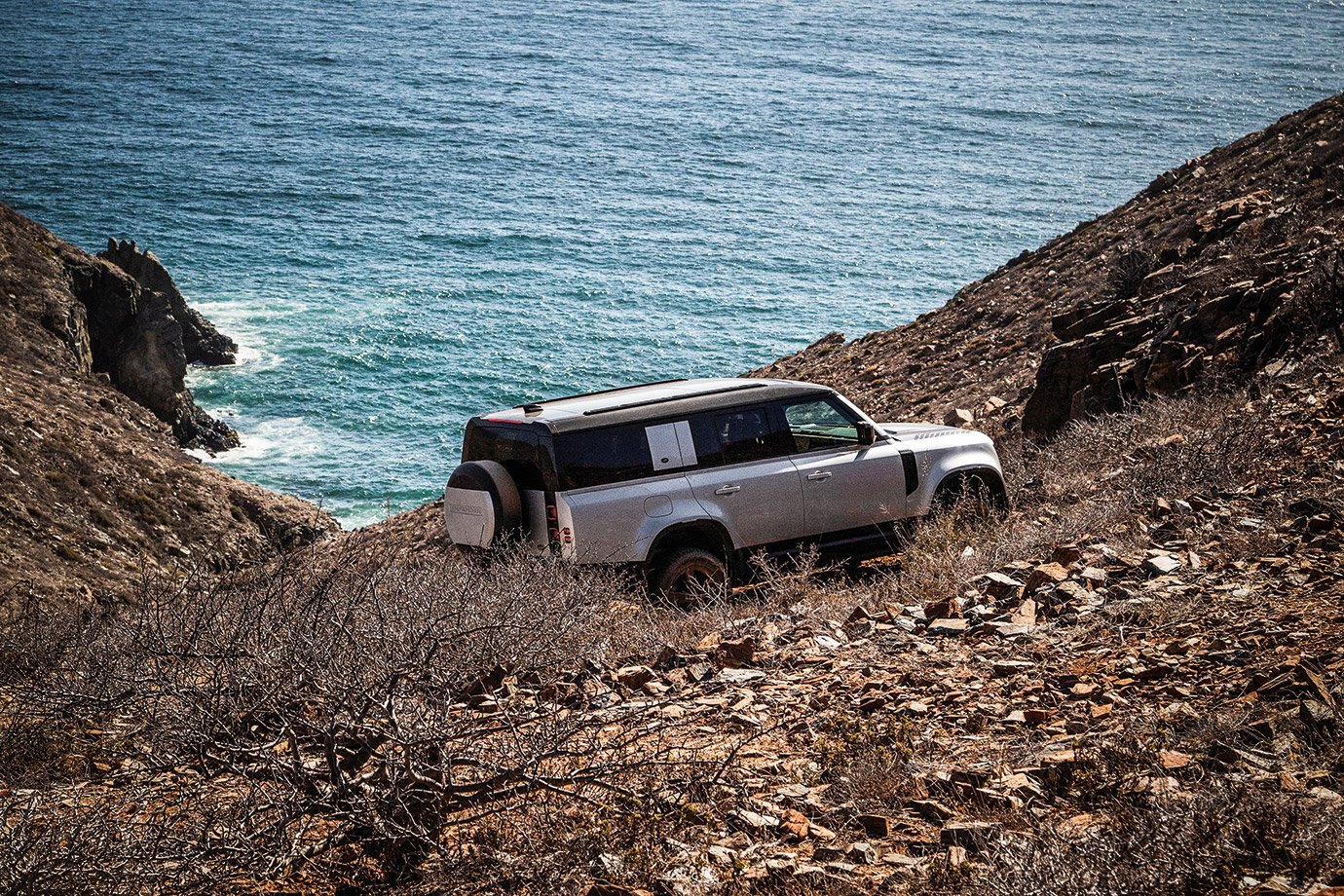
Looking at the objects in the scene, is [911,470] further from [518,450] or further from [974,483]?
[518,450]

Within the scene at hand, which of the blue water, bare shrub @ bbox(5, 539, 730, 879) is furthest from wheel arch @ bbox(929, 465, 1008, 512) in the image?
the blue water

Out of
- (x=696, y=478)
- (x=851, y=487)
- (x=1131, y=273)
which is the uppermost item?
(x=1131, y=273)

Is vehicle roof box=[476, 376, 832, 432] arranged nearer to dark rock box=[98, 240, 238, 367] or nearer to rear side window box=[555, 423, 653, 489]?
rear side window box=[555, 423, 653, 489]

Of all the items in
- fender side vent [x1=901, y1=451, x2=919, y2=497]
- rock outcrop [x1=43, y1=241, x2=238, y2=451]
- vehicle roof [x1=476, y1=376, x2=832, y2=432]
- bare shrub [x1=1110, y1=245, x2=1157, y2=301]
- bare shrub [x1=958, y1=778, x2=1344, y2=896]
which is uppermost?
rock outcrop [x1=43, y1=241, x2=238, y2=451]

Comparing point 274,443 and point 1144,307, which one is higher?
point 274,443

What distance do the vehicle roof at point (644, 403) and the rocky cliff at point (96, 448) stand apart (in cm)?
331

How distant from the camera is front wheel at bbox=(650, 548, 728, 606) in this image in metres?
8.89

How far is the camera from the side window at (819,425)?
9.82m

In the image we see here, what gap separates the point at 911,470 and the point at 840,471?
831mm

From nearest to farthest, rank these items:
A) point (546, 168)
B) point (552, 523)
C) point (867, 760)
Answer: point (867, 760) → point (552, 523) → point (546, 168)

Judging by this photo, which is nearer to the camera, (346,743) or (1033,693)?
(346,743)

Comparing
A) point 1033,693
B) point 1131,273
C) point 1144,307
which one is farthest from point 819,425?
point 1131,273

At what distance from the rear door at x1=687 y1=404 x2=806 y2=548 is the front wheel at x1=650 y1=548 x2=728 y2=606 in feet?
1.18

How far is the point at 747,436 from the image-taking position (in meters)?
9.53
